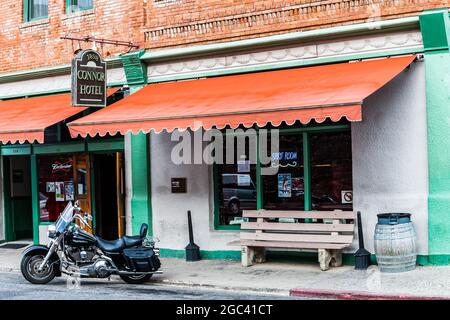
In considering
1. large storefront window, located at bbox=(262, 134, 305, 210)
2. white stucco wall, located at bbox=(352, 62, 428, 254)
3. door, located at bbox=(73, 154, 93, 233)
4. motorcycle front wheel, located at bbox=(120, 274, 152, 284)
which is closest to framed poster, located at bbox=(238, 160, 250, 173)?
large storefront window, located at bbox=(262, 134, 305, 210)

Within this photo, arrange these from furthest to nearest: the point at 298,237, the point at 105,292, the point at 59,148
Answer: the point at 59,148 → the point at 298,237 → the point at 105,292

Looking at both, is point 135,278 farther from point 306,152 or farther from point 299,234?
point 306,152

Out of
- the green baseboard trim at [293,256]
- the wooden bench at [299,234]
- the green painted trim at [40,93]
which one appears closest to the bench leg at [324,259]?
the wooden bench at [299,234]

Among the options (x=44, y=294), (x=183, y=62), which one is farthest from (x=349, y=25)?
(x=44, y=294)

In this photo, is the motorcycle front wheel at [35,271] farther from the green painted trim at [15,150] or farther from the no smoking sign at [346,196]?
the green painted trim at [15,150]

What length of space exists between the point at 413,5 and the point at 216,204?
16.3 ft

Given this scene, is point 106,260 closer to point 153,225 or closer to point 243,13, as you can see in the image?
point 153,225

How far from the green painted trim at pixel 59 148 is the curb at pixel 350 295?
23.1 feet

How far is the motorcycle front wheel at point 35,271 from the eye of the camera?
10992 mm

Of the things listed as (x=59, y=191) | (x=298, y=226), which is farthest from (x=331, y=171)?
(x=59, y=191)

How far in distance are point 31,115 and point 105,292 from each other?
17.3 ft

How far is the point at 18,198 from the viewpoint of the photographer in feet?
56.4

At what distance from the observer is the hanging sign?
1320cm

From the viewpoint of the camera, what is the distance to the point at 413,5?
11172 millimetres
